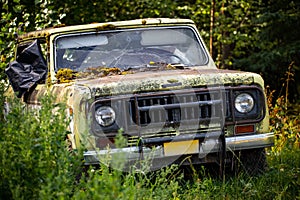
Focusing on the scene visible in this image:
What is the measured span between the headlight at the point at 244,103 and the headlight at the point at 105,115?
3.59 feet

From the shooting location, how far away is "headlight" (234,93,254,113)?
5.78 meters

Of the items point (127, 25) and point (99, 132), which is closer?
point (99, 132)

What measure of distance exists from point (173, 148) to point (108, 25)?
1.95 m

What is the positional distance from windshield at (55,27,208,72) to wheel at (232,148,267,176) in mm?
1259

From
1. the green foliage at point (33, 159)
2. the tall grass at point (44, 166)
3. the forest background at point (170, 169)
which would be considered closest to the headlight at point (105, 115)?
the forest background at point (170, 169)

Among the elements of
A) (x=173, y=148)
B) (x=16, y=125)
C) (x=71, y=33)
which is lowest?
(x=173, y=148)

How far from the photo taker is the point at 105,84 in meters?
5.51

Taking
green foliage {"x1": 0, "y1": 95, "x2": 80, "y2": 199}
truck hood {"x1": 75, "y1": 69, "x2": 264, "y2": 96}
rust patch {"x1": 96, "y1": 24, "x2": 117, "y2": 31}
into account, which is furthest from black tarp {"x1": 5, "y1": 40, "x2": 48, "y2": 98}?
green foliage {"x1": 0, "y1": 95, "x2": 80, "y2": 199}

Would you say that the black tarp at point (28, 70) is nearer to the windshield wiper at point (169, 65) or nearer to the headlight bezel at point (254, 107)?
the windshield wiper at point (169, 65)

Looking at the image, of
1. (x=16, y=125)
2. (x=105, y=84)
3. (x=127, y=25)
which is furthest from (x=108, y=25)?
(x=16, y=125)

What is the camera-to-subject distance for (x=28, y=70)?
7.13 metres

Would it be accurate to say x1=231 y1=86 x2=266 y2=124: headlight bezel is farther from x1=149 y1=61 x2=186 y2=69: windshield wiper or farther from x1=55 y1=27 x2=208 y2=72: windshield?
x1=55 y1=27 x2=208 y2=72: windshield

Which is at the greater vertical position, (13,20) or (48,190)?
(13,20)

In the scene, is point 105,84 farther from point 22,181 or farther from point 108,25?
point 22,181
